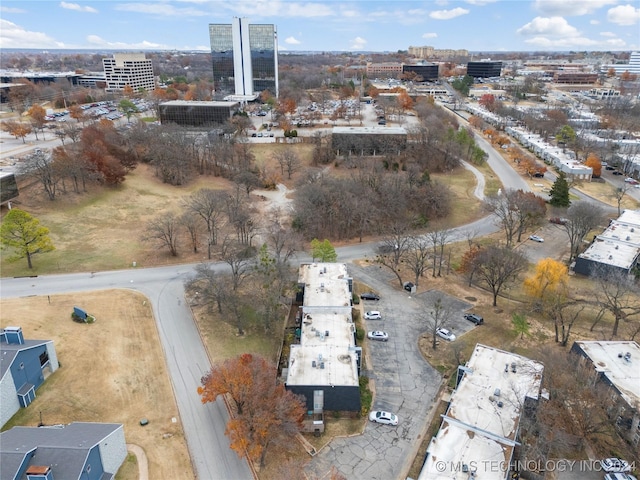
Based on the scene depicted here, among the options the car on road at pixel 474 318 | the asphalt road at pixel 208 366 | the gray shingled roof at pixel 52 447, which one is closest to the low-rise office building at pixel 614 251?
the car on road at pixel 474 318

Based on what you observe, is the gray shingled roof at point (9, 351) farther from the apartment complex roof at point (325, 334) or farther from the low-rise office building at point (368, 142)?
the low-rise office building at point (368, 142)

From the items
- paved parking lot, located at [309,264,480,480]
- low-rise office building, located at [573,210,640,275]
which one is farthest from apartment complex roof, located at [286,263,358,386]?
low-rise office building, located at [573,210,640,275]

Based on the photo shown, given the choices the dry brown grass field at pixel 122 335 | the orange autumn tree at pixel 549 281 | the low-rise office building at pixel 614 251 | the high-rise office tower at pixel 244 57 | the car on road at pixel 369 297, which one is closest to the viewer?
the dry brown grass field at pixel 122 335

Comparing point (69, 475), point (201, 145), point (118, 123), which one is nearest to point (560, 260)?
point (69, 475)

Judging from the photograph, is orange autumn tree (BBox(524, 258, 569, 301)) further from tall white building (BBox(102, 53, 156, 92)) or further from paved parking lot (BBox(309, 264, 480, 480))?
tall white building (BBox(102, 53, 156, 92))

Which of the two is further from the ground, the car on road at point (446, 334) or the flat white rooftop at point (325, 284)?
the flat white rooftop at point (325, 284)

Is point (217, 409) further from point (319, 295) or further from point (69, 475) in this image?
point (319, 295)
